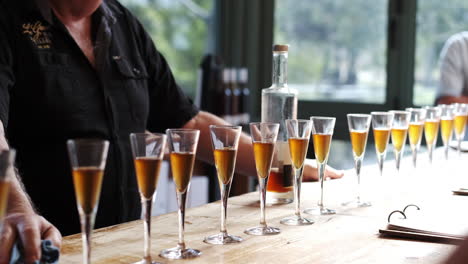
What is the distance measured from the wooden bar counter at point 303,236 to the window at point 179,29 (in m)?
2.86

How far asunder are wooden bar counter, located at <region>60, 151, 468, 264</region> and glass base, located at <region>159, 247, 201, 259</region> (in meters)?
0.02

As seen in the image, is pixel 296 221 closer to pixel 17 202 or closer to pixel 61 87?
pixel 17 202

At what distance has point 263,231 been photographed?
1.54m

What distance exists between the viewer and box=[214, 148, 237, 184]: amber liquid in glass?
4.70ft

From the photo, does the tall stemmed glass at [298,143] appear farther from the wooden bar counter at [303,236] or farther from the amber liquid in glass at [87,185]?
the amber liquid in glass at [87,185]

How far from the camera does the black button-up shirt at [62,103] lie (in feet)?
6.79

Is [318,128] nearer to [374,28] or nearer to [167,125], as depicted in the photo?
[167,125]

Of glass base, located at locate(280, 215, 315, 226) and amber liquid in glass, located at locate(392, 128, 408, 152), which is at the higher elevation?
amber liquid in glass, located at locate(392, 128, 408, 152)

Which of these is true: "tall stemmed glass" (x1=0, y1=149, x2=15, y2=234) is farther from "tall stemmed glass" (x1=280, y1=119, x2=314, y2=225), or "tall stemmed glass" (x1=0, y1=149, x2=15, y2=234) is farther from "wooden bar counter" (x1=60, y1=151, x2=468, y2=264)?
"tall stemmed glass" (x1=280, y1=119, x2=314, y2=225)

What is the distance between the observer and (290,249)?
1.39 meters

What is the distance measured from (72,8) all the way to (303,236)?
119cm

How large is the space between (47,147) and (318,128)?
0.90 metres


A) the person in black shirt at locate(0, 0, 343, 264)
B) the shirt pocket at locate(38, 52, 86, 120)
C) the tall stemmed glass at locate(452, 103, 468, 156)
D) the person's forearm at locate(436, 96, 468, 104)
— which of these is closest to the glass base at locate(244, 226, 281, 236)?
Answer: the person in black shirt at locate(0, 0, 343, 264)

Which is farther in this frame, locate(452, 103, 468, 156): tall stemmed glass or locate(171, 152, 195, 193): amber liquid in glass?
locate(452, 103, 468, 156): tall stemmed glass
